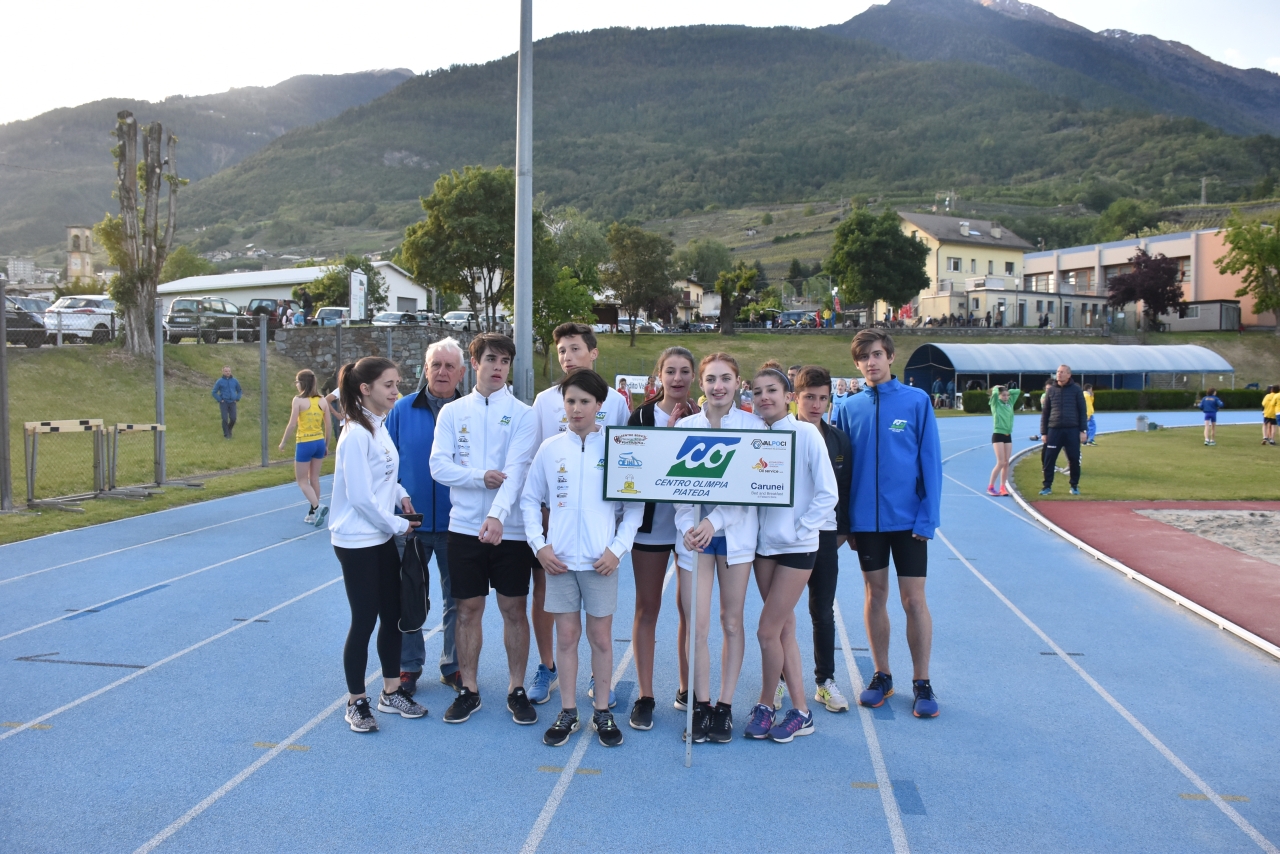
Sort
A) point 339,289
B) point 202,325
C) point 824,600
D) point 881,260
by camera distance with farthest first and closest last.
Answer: point 881,260
point 339,289
point 202,325
point 824,600

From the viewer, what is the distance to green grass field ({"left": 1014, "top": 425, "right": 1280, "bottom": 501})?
14.6 metres

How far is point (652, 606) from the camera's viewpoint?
4.89m

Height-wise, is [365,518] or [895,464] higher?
[895,464]

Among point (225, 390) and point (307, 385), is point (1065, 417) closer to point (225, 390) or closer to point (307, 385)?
point (307, 385)

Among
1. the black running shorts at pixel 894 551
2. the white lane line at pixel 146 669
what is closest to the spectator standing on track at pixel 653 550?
the black running shorts at pixel 894 551

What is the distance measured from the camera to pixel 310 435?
10.8 m

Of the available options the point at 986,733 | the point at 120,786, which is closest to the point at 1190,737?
the point at 986,733

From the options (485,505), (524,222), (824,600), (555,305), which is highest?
(555,305)

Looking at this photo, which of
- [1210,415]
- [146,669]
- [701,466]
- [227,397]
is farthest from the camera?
[1210,415]

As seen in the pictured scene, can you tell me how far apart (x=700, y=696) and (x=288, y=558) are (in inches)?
232

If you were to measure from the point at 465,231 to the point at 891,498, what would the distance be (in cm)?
3254

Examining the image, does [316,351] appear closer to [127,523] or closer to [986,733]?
[127,523]

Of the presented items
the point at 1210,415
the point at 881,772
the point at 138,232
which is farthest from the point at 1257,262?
the point at 881,772

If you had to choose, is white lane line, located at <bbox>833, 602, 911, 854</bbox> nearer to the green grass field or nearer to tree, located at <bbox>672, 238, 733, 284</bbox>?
the green grass field
